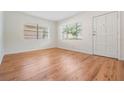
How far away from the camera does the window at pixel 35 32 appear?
4.90 metres

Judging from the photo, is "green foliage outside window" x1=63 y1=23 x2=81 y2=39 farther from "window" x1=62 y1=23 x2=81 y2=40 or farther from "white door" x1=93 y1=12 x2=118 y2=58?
"white door" x1=93 y1=12 x2=118 y2=58

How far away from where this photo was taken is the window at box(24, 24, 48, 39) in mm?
4898

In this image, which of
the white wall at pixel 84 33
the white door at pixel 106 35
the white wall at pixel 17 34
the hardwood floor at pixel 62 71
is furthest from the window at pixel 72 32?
the hardwood floor at pixel 62 71

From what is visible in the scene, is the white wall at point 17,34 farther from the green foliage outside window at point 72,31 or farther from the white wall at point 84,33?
the white wall at point 84,33

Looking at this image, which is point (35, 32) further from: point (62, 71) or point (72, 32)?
point (62, 71)

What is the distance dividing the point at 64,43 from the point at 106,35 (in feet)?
10.7

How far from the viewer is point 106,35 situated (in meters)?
3.27

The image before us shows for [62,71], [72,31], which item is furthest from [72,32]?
[62,71]
